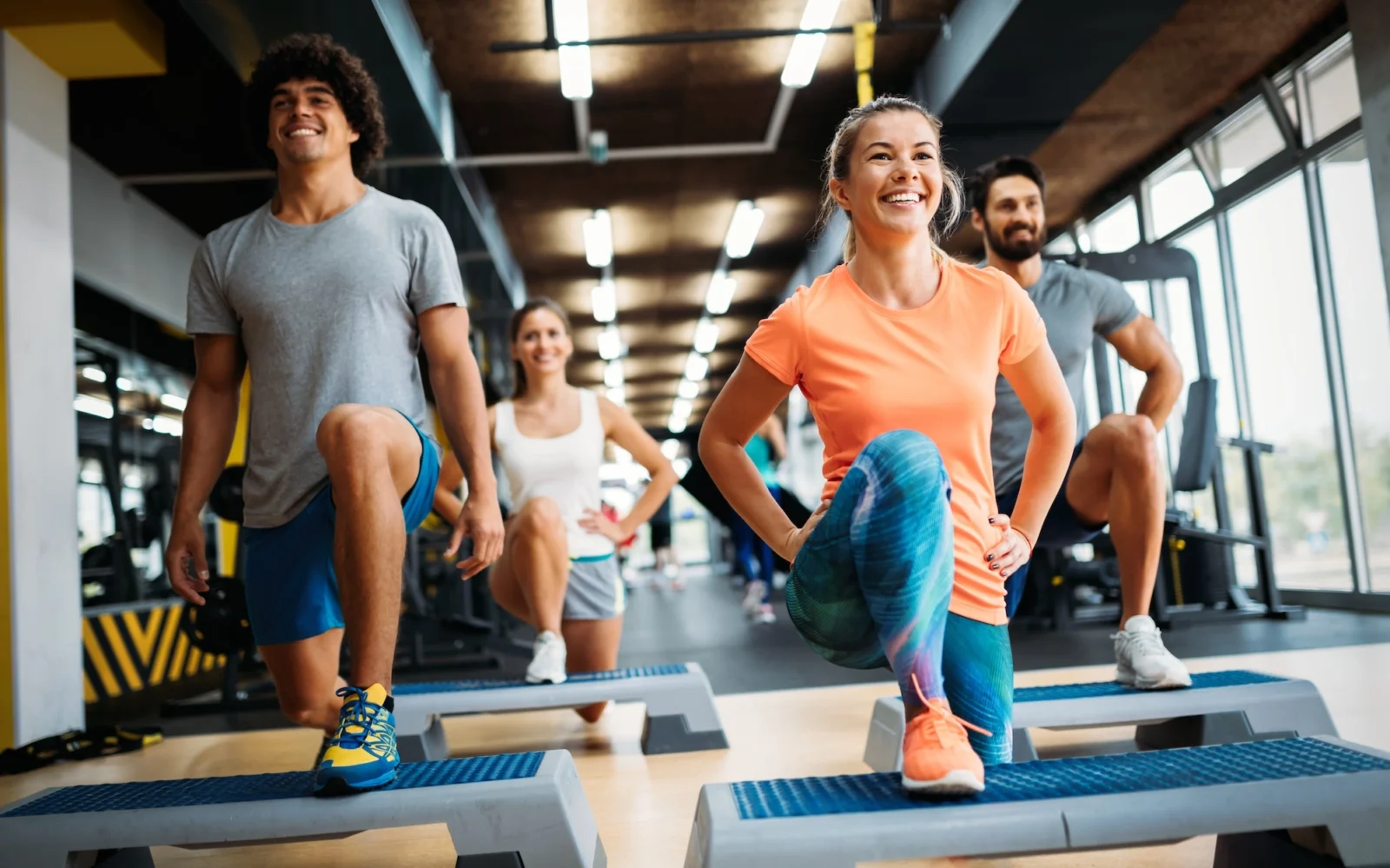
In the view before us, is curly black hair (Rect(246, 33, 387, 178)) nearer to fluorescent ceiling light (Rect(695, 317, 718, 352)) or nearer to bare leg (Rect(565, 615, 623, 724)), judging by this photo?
bare leg (Rect(565, 615, 623, 724))

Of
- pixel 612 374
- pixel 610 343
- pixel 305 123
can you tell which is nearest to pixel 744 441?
pixel 305 123

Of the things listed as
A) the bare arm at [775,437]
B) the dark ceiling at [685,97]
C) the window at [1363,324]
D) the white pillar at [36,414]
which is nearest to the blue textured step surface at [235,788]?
the white pillar at [36,414]

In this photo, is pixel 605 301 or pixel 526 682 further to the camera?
pixel 605 301

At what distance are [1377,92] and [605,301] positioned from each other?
8422 mm

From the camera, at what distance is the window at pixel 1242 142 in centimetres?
684

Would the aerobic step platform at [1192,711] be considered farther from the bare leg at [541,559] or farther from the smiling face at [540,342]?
the smiling face at [540,342]

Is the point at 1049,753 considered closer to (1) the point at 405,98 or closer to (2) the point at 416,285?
(2) the point at 416,285

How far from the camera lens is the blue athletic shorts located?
2074mm

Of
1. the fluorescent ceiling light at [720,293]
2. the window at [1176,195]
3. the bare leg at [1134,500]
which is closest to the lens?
the bare leg at [1134,500]

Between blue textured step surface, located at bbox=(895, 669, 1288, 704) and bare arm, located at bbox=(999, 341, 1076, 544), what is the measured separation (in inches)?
35.6

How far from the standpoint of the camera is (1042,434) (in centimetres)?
166

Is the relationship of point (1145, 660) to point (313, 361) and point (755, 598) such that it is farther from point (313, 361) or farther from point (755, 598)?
point (755, 598)

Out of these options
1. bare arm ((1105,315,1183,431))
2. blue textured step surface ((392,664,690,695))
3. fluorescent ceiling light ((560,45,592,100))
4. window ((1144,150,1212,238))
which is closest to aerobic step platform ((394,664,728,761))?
blue textured step surface ((392,664,690,695))

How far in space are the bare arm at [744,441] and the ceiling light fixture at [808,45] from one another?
4.13 metres
